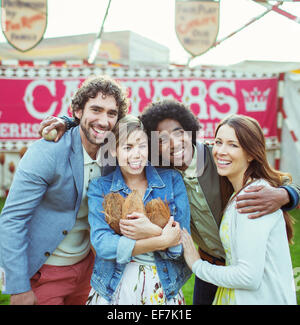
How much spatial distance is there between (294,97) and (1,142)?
5.45 meters

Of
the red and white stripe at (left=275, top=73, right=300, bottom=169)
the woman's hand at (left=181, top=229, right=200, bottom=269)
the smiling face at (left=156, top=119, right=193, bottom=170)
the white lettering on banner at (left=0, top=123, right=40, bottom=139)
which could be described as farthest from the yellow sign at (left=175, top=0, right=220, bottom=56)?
the woman's hand at (left=181, top=229, right=200, bottom=269)

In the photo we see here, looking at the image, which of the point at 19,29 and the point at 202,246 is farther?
the point at 19,29

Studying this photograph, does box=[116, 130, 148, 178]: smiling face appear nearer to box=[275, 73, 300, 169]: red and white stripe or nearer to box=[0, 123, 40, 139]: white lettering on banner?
box=[0, 123, 40, 139]: white lettering on banner

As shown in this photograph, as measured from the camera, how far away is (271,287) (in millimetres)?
1474

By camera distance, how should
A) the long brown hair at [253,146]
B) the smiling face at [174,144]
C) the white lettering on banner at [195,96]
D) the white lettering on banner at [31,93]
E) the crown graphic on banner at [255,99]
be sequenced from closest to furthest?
the long brown hair at [253,146], the smiling face at [174,144], the white lettering on banner at [31,93], the white lettering on banner at [195,96], the crown graphic on banner at [255,99]

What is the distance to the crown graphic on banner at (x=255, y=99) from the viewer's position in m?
6.02

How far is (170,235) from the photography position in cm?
154

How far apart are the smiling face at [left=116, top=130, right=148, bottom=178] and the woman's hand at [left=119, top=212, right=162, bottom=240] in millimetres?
263

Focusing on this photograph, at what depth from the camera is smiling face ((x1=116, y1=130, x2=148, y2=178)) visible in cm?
169

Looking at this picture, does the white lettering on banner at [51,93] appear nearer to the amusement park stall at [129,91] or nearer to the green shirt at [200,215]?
the amusement park stall at [129,91]

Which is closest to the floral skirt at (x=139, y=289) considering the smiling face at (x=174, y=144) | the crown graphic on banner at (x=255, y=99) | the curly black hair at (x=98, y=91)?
the smiling face at (x=174, y=144)

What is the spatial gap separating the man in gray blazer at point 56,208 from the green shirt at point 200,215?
1.76 ft
